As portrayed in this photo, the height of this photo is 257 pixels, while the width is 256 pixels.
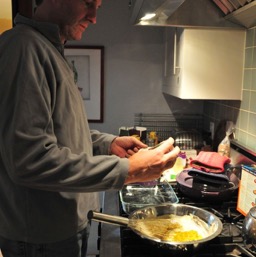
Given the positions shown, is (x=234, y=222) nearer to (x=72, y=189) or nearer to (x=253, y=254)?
(x=253, y=254)

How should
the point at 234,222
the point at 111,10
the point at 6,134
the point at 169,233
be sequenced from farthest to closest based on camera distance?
the point at 111,10 < the point at 234,222 < the point at 169,233 < the point at 6,134

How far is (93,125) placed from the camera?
109 inches

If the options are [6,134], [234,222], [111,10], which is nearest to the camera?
[6,134]

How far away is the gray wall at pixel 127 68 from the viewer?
267cm

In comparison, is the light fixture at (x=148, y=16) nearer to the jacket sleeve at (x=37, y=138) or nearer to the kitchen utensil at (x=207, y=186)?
the kitchen utensil at (x=207, y=186)

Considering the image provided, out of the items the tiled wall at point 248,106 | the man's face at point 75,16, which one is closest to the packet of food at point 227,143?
the tiled wall at point 248,106

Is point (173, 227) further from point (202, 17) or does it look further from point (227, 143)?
point (202, 17)

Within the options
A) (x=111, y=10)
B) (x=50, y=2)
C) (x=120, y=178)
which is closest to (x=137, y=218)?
(x=120, y=178)

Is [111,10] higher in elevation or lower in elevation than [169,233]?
higher

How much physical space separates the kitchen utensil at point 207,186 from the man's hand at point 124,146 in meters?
0.32

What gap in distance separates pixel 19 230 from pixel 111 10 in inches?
82.3

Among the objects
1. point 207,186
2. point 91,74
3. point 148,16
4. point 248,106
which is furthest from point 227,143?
point 91,74

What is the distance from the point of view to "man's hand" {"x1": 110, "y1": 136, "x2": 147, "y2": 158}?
124 centimetres

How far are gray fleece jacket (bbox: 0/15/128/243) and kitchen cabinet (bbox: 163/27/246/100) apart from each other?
104 cm
